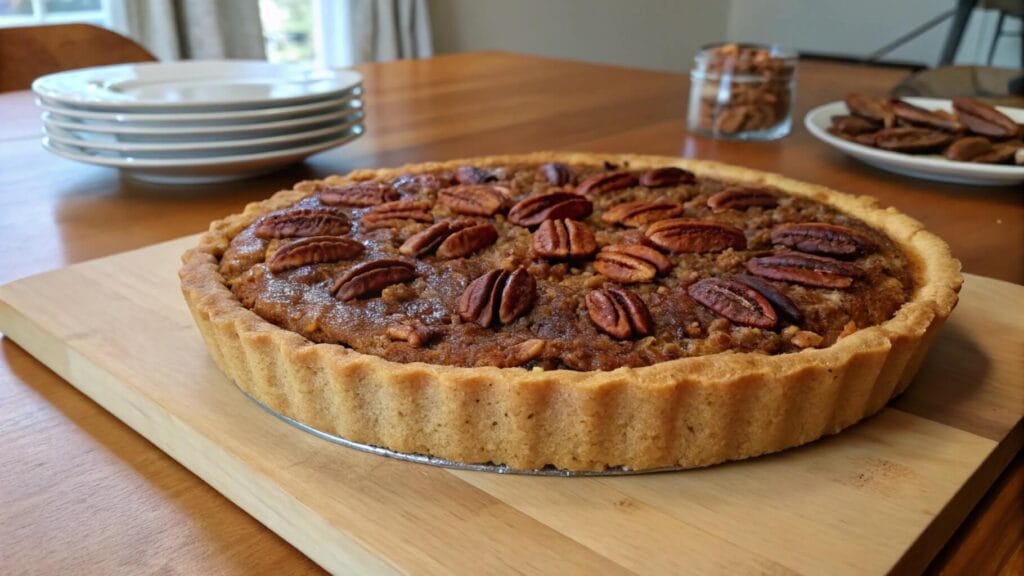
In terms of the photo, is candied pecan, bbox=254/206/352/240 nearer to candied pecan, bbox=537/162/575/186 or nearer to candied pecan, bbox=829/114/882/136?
candied pecan, bbox=537/162/575/186

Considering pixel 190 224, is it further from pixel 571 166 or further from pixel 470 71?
pixel 470 71

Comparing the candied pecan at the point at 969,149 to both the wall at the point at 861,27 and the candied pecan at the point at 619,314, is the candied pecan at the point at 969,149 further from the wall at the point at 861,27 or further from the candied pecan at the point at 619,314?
the wall at the point at 861,27

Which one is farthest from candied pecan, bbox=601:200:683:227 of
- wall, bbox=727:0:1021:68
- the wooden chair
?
wall, bbox=727:0:1021:68

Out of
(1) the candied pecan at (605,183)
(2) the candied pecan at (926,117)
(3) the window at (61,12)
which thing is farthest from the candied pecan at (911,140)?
(3) the window at (61,12)

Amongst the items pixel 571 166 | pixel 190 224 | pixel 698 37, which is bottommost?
pixel 698 37

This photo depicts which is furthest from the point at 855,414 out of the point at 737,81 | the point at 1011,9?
the point at 1011,9

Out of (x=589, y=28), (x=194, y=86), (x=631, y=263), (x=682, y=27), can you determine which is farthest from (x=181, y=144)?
(x=682, y=27)
